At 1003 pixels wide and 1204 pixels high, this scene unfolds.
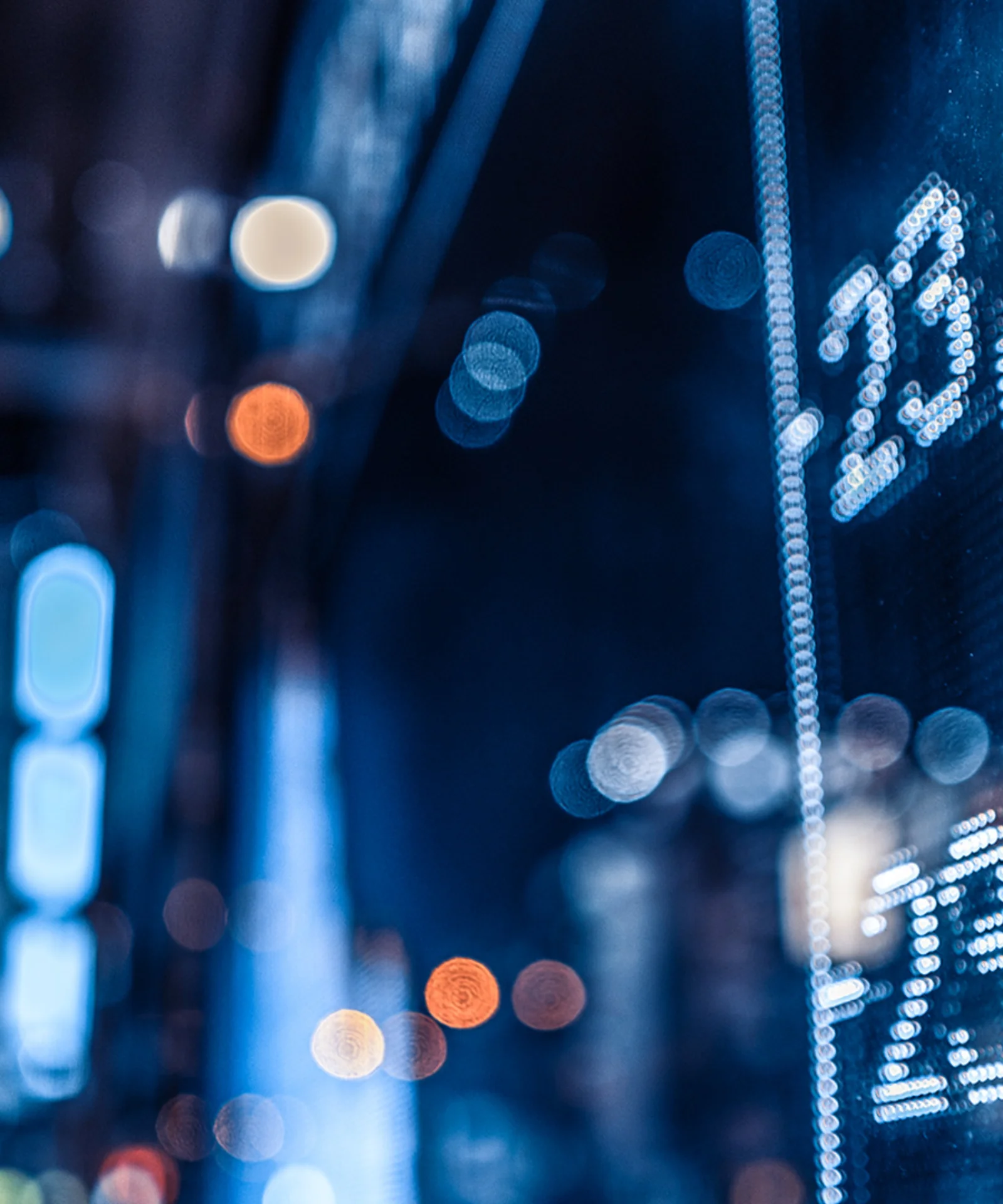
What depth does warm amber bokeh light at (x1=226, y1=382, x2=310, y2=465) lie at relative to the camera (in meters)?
3.27

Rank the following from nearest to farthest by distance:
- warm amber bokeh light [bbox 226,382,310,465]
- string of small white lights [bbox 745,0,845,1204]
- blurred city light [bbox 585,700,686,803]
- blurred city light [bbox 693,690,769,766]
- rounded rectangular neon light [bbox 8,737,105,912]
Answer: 1. string of small white lights [bbox 745,0,845,1204]
2. blurred city light [bbox 693,690,769,766]
3. blurred city light [bbox 585,700,686,803]
4. warm amber bokeh light [bbox 226,382,310,465]
5. rounded rectangular neon light [bbox 8,737,105,912]

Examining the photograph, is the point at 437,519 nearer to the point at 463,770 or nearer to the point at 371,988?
the point at 463,770

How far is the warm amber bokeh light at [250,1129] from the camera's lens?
157 inches

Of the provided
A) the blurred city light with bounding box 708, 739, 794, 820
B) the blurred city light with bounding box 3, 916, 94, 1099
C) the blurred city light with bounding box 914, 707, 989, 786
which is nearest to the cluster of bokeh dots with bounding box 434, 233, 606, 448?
the blurred city light with bounding box 708, 739, 794, 820

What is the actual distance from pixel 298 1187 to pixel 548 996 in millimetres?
2219

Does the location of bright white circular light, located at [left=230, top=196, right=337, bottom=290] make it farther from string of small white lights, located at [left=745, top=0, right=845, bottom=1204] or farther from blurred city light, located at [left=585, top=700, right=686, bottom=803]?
string of small white lights, located at [left=745, top=0, right=845, bottom=1204]

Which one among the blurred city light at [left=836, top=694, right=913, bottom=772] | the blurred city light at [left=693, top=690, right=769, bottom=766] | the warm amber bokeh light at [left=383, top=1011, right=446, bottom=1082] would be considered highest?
the blurred city light at [left=693, top=690, right=769, bottom=766]

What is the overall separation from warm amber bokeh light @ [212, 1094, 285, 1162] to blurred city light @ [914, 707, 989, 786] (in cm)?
357

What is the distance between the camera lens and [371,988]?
3.06m

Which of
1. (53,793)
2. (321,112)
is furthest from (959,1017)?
(53,793)

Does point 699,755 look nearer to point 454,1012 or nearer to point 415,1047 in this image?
point 454,1012

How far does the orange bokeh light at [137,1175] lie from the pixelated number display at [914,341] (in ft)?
12.3

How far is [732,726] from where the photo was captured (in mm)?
1769

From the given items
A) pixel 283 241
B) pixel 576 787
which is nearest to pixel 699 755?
pixel 576 787
